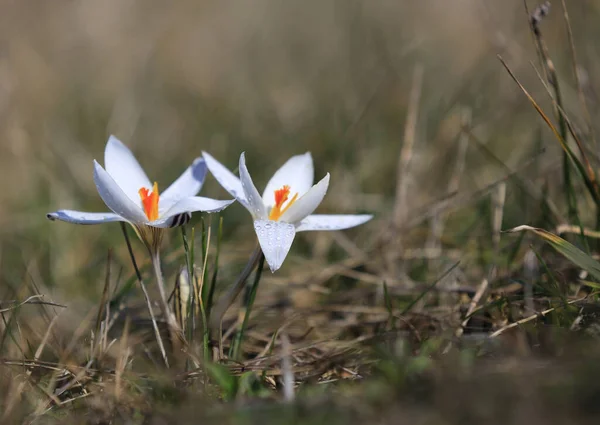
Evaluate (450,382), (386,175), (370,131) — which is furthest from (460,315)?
(370,131)

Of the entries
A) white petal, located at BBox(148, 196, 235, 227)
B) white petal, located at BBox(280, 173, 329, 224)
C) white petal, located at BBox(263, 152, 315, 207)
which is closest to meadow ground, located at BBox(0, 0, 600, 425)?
white petal, located at BBox(148, 196, 235, 227)

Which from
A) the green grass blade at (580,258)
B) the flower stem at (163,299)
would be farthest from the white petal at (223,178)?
the green grass blade at (580,258)

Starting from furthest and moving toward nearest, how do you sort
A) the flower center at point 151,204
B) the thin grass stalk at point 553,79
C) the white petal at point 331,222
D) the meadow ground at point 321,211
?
the thin grass stalk at point 553,79 < the white petal at point 331,222 < the flower center at point 151,204 < the meadow ground at point 321,211

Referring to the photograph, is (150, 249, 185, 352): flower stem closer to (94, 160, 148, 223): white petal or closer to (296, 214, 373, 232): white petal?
(94, 160, 148, 223): white petal

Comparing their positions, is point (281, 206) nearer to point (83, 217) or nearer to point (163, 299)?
point (163, 299)

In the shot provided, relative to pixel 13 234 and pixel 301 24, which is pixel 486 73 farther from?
pixel 13 234

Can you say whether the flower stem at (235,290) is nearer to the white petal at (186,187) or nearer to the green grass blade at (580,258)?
Result: the white petal at (186,187)

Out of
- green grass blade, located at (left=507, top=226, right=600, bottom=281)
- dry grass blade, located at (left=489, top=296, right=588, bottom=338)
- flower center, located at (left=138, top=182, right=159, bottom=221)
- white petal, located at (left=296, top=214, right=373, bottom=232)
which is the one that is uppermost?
flower center, located at (left=138, top=182, right=159, bottom=221)
